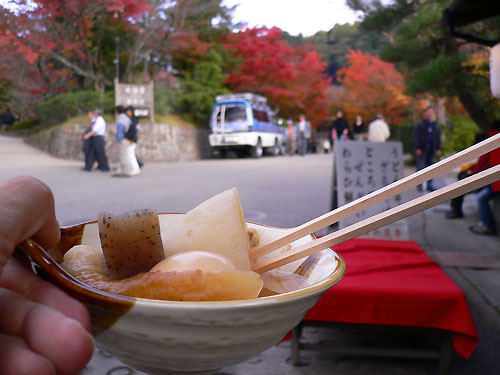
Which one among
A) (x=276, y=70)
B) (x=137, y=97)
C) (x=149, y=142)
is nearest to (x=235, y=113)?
(x=149, y=142)

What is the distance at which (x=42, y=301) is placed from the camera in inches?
11.1

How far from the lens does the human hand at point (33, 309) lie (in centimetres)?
24

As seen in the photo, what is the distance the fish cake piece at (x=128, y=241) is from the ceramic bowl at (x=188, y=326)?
8cm

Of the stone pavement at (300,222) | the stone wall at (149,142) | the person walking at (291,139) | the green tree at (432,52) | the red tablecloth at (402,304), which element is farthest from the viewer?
the person walking at (291,139)

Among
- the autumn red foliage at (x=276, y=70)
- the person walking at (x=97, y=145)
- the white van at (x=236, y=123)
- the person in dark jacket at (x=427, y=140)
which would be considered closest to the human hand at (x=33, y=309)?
the person in dark jacket at (x=427, y=140)

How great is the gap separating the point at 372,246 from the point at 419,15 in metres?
3.85

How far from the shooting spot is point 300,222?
4148 millimetres

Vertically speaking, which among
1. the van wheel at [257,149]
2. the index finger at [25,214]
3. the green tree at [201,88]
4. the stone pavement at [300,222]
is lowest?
the stone pavement at [300,222]

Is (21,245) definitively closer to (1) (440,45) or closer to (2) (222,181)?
(1) (440,45)

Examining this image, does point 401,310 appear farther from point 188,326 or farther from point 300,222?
point 300,222

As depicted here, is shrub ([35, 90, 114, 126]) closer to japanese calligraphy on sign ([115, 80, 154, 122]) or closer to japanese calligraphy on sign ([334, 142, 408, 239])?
japanese calligraphy on sign ([115, 80, 154, 122])

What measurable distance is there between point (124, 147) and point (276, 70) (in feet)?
31.5

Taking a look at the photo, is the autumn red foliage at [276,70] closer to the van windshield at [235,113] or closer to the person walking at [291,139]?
the person walking at [291,139]

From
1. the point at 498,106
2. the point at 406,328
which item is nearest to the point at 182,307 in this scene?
the point at 406,328
